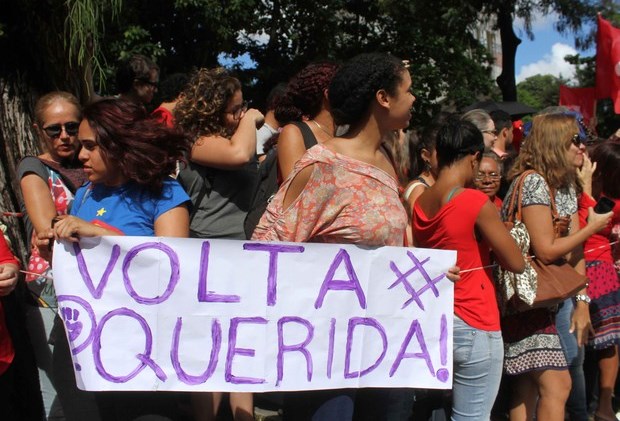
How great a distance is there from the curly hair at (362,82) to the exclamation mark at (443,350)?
0.90 meters

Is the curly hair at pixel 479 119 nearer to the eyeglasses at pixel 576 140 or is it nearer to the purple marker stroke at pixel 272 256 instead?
the eyeglasses at pixel 576 140

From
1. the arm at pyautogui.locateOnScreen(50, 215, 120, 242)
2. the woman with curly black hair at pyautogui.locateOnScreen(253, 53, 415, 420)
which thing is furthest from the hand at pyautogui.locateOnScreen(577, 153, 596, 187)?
the arm at pyautogui.locateOnScreen(50, 215, 120, 242)

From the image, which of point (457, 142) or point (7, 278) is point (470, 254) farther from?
point (7, 278)

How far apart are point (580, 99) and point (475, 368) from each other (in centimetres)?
802

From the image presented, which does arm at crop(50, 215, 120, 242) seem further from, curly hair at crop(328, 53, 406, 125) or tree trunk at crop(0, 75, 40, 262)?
tree trunk at crop(0, 75, 40, 262)

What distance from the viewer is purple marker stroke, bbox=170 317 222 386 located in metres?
2.86

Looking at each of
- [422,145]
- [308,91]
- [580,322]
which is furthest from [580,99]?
[308,91]

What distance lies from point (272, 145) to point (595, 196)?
7.39ft

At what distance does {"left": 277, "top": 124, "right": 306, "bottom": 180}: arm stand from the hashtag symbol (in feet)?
2.51

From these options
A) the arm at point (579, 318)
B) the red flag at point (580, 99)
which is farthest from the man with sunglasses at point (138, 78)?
the red flag at point (580, 99)

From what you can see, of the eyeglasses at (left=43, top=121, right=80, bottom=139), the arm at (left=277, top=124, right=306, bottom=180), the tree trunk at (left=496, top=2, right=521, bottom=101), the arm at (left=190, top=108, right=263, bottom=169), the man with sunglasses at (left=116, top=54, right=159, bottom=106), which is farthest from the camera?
the tree trunk at (left=496, top=2, right=521, bottom=101)

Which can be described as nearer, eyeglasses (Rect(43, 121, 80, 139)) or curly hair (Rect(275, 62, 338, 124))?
eyeglasses (Rect(43, 121, 80, 139))

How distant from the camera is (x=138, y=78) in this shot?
4.59 meters

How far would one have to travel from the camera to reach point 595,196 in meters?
5.23
